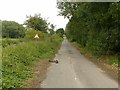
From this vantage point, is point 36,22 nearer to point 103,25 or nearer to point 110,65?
point 103,25

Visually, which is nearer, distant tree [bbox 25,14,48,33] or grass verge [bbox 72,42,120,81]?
grass verge [bbox 72,42,120,81]

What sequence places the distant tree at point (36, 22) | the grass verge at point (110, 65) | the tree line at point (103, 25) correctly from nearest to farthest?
the grass verge at point (110, 65) < the tree line at point (103, 25) < the distant tree at point (36, 22)

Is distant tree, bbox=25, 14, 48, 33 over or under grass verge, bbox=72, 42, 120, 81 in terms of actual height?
over

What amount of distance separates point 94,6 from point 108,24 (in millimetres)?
2446

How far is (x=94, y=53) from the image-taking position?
93.5ft

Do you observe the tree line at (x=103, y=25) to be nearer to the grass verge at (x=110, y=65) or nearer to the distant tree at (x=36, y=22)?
the grass verge at (x=110, y=65)

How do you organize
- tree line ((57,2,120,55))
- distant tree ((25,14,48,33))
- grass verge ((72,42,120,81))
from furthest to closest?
1. distant tree ((25,14,48,33))
2. tree line ((57,2,120,55))
3. grass verge ((72,42,120,81))

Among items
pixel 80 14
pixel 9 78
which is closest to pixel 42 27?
pixel 80 14

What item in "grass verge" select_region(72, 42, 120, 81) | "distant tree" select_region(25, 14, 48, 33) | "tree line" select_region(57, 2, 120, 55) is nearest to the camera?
"grass verge" select_region(72, 42, 120, 81)

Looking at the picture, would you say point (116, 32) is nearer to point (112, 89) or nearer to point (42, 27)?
point (112, 89)

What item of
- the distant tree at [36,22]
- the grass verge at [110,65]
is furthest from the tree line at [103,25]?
the distant tree at [36,22]

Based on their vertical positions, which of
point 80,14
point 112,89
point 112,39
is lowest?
point 112,89

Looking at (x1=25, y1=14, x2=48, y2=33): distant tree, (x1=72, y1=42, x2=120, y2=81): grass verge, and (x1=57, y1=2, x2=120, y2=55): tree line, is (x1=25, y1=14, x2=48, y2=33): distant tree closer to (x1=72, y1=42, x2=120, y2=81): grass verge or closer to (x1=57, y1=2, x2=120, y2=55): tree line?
(x1=57, y1=2, x2=120, y2=55): tree line

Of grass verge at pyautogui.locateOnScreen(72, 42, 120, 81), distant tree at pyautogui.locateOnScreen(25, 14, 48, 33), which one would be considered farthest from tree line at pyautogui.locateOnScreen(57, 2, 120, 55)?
distant tree at pyautogui.locateOnScreen(25, 14, 48, 33)
